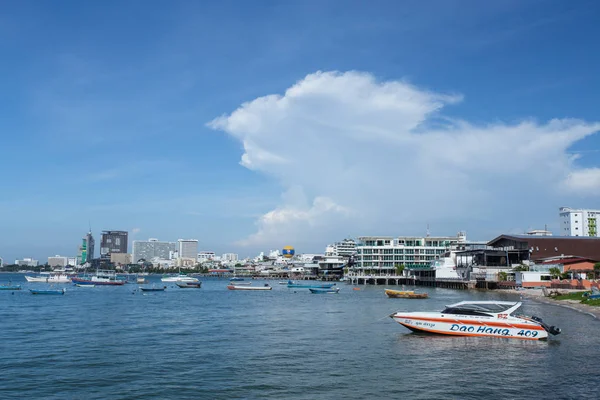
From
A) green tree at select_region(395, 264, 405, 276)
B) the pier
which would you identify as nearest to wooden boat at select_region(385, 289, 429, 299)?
the pier

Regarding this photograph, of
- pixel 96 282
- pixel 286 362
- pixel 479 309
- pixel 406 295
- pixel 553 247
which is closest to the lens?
pixel 286 362

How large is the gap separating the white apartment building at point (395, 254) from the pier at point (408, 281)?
4.43 metres

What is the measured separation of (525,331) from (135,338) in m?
27.2

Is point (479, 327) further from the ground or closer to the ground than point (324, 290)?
further from the ground

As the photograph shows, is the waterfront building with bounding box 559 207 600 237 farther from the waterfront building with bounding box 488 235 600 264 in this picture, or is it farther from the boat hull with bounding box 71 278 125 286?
the boat hull with bounding box 71 278 125 286

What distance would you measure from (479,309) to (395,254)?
13188cm

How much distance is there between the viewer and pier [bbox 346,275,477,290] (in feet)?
404

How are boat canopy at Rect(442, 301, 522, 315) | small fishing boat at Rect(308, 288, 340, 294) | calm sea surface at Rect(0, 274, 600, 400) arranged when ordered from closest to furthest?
calm sea surface at Rect(0, 274, 600, 400)
boat canopy at Rect(442, 301, 522, 315)
small fishing boat at Rect(308, 288, 340, 294)

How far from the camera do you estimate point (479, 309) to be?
117 feet

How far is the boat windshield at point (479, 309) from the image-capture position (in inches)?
1399

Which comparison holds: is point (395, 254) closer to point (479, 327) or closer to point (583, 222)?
point (583, 222)

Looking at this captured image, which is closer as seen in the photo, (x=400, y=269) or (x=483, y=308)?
(x=483, y=308)

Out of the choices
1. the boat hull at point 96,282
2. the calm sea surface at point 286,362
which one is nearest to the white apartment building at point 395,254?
the boat hull at point 96,282

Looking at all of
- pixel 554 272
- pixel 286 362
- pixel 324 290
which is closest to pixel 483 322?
pixel 286 362
